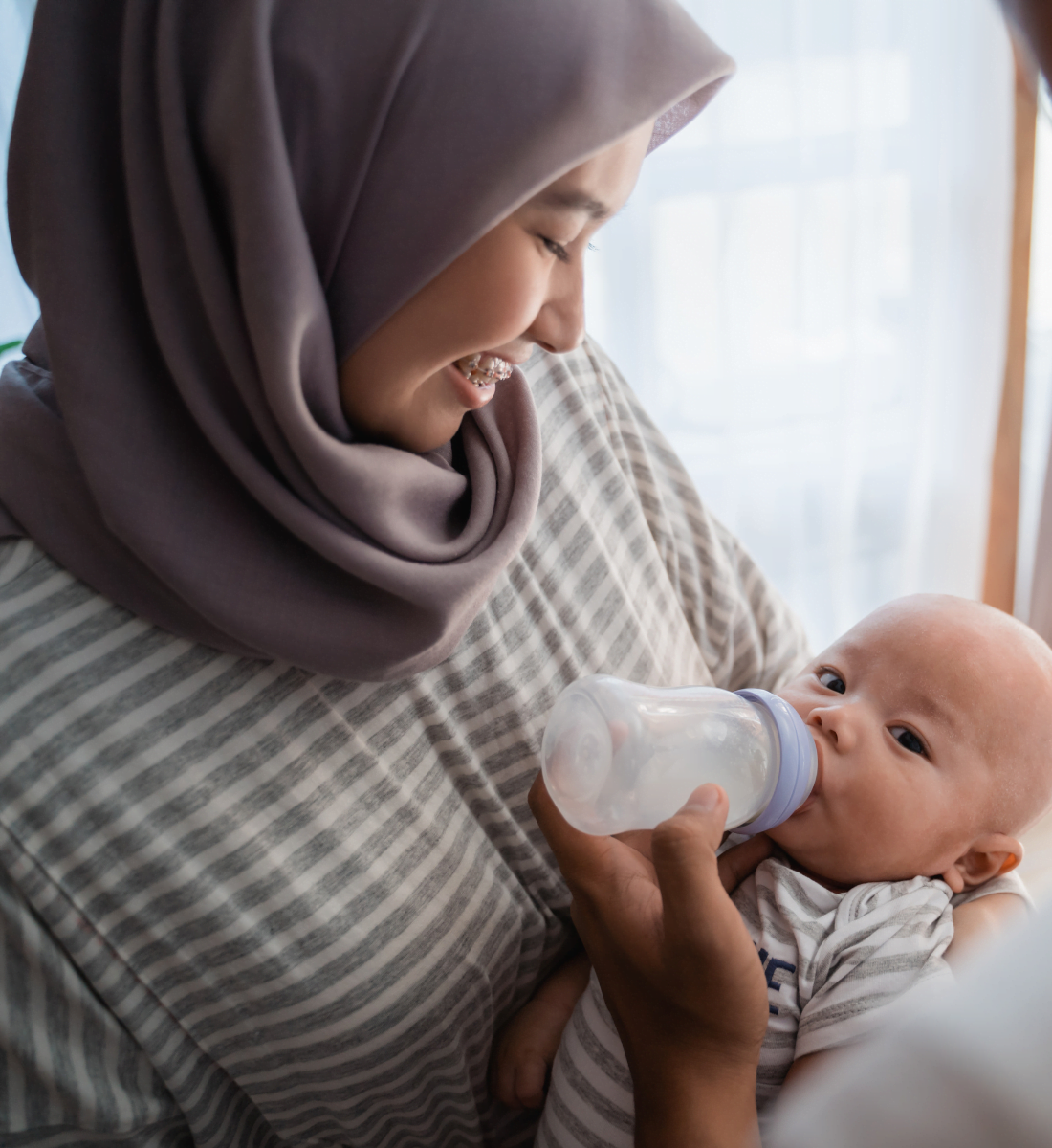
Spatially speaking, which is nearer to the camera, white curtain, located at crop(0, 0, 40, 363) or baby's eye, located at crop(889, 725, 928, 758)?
baby's eye, located at crop(889, 725, 928, 758)

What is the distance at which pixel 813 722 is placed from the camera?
3.66ft

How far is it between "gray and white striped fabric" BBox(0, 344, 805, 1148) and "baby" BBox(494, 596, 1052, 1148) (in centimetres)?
13

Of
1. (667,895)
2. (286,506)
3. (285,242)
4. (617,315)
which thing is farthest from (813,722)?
(617,315)

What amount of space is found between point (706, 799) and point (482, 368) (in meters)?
0.49

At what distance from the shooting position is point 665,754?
0.97 meters

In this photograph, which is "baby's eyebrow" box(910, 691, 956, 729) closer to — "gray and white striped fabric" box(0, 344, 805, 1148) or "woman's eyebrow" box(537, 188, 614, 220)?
"gray and white striped fabric" box(0, 344, 805, 1148)

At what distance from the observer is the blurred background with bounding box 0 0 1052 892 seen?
85.7 inches

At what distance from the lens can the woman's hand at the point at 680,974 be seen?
76 cm

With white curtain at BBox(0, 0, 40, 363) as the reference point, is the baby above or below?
below

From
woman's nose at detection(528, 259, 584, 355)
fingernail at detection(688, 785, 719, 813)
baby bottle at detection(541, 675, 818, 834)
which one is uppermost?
woman's nose at detection(528, 259, 584, 355)

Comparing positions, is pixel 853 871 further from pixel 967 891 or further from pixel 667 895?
pixel 667 895

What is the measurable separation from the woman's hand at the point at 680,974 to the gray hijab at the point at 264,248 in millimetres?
292

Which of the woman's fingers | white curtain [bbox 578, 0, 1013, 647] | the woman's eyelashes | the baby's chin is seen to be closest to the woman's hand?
the woman's fingers

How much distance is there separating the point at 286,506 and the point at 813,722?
68 centimetres
